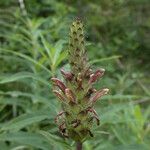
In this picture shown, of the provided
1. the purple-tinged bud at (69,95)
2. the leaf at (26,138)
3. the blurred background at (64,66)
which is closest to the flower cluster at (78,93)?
the purple-tinged bud at (69,95)

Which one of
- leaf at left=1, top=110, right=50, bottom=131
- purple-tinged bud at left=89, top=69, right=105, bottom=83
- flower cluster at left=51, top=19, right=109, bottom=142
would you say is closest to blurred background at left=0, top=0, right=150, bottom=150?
leaf at left=1, top=110, right=50, bottom=131

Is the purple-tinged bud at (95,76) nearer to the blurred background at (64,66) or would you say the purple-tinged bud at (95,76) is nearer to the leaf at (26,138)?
the blurred background at (64,66)

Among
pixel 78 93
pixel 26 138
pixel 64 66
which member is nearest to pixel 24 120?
pixel 26 138

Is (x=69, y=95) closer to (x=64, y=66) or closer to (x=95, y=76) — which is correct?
(x=95, y=76)

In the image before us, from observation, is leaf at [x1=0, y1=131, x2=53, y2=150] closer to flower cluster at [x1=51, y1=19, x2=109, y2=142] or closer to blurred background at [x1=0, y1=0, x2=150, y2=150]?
blurred background at [x1=0, y1=0, x2=150, y2=150]

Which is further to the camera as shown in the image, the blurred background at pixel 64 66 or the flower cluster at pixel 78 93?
the blurred background at pixel 64 66
